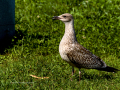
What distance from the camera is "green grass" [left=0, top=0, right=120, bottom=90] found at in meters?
5.10

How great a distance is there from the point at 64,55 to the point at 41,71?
88 centimetres

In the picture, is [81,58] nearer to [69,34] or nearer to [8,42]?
[69,34]

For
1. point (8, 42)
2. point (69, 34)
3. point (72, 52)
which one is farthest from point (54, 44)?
point (72, 52)

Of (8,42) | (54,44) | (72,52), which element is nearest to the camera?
(72,52)

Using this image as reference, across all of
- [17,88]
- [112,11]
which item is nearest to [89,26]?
[112,11]

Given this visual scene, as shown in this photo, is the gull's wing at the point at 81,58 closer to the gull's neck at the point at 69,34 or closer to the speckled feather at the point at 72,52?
the speckled feather at the point at 72,52

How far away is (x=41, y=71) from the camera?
19.2ft

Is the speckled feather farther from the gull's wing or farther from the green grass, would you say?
the green grass

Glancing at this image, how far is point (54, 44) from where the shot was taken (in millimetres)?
8523

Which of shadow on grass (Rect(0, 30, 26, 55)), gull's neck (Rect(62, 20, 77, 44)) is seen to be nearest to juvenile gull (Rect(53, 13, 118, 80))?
gull's neck (Rect(62, 20, 77, 44))

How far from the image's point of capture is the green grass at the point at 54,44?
5.10 meters

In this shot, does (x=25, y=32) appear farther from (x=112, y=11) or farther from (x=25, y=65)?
(x=112, y=11)

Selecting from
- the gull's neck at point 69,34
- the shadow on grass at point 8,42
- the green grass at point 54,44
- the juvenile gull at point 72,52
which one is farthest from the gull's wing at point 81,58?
the shadow on grass at point 8,42

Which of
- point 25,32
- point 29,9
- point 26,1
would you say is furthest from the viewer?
point 26,1
